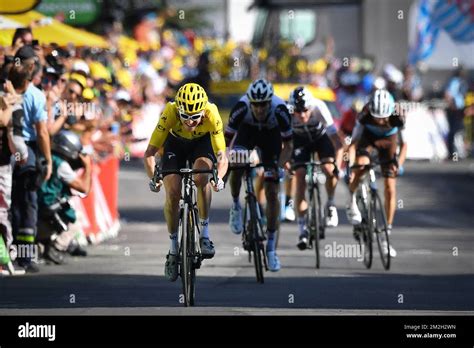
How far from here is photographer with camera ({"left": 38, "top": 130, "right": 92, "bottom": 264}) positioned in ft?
55.7

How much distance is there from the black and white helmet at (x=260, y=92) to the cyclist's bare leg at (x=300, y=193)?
227cm

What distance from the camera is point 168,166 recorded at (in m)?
14.0

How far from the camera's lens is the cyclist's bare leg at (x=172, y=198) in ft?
44.5

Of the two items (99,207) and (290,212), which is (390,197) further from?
(99,207)

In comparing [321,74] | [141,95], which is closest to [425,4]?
[321,74]

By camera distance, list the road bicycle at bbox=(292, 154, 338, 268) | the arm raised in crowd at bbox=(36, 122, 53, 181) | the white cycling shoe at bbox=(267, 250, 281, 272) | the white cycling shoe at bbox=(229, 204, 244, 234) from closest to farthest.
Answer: the white cycling shoe at bbox=(267, 250, 281, 272) → the arm raised in crowd at bbox=(36, 122, 53, 181) → the white cycling shoe at bbox=(229, 204, 244, 234) → the road bicycle at bbox=(292, 154, 338, 268)

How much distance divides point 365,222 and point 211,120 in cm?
391

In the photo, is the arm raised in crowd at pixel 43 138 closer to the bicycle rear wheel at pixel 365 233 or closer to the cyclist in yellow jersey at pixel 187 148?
the cyclist in yellow jersey at pixel 187 148

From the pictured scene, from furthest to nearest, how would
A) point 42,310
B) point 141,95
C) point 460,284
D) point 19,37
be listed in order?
point 141,95
point 19,37
point 460,284
point 42,310

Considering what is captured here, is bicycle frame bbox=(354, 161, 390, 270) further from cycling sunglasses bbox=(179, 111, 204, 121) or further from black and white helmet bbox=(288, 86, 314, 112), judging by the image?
cycling sunglasses bbox=(179, 111, 204, 121)

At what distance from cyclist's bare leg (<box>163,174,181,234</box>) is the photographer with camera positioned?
11.3 ft

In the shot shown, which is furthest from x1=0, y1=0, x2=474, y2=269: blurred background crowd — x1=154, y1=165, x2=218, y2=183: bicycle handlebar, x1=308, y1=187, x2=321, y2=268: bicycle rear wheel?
x1=154, y1=165, x2=218, y2=183: bicycle handlebar

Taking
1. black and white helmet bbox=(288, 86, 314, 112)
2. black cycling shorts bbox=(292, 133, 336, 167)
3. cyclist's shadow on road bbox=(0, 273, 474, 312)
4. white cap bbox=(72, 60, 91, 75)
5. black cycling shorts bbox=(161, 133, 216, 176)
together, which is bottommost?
cyclist's shadow on road bbox=(0, 273, 474, 312)
